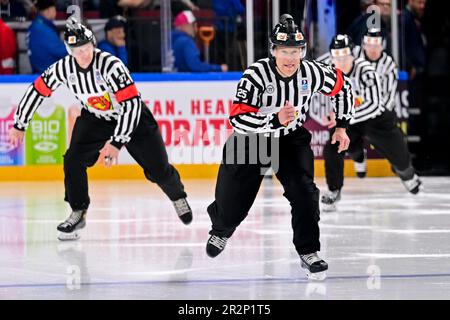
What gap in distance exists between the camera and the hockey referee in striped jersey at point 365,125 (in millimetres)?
10104

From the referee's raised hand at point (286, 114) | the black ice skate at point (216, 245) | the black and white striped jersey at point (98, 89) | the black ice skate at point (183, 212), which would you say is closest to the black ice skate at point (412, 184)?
the black ice skate at point (183, 212)

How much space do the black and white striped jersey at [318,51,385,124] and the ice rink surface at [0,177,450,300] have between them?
2.42ft

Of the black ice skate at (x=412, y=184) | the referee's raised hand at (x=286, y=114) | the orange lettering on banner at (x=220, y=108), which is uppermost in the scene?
the referee's raised hand at (x=286, y=114)

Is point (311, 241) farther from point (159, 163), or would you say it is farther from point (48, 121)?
point (48, 121)

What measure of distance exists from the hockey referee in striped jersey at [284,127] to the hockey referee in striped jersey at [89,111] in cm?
126

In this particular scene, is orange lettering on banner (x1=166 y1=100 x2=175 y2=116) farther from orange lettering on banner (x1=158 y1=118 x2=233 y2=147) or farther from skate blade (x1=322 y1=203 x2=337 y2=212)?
skate blade (x1=322 y1=203 x2=337 y2=212)

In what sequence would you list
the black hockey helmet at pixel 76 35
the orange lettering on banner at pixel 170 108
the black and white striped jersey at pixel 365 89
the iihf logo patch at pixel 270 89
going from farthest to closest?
the orange lettering on banner at pixel 170 108, the black and white striped jersey at pixel 365 89, the black hockey helmet at pixel 76 35, the iihf logo patch at pixel 270 89

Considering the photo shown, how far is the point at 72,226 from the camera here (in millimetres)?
8688

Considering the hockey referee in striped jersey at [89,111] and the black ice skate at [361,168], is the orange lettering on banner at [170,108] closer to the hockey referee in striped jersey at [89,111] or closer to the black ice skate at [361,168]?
the black ice skate at [361,168]

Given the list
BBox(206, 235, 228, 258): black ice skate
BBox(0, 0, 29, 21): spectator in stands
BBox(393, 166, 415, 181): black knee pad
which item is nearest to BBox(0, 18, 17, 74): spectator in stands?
BBox(0, 0, 29, 21): spectator in stands

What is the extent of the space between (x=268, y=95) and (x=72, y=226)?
2.34 meters

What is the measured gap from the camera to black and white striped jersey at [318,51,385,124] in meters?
10.2

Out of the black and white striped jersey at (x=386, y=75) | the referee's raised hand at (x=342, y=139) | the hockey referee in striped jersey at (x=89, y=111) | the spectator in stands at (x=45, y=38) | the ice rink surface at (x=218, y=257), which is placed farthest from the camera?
the spectator in stands at (x=45, y=38)
